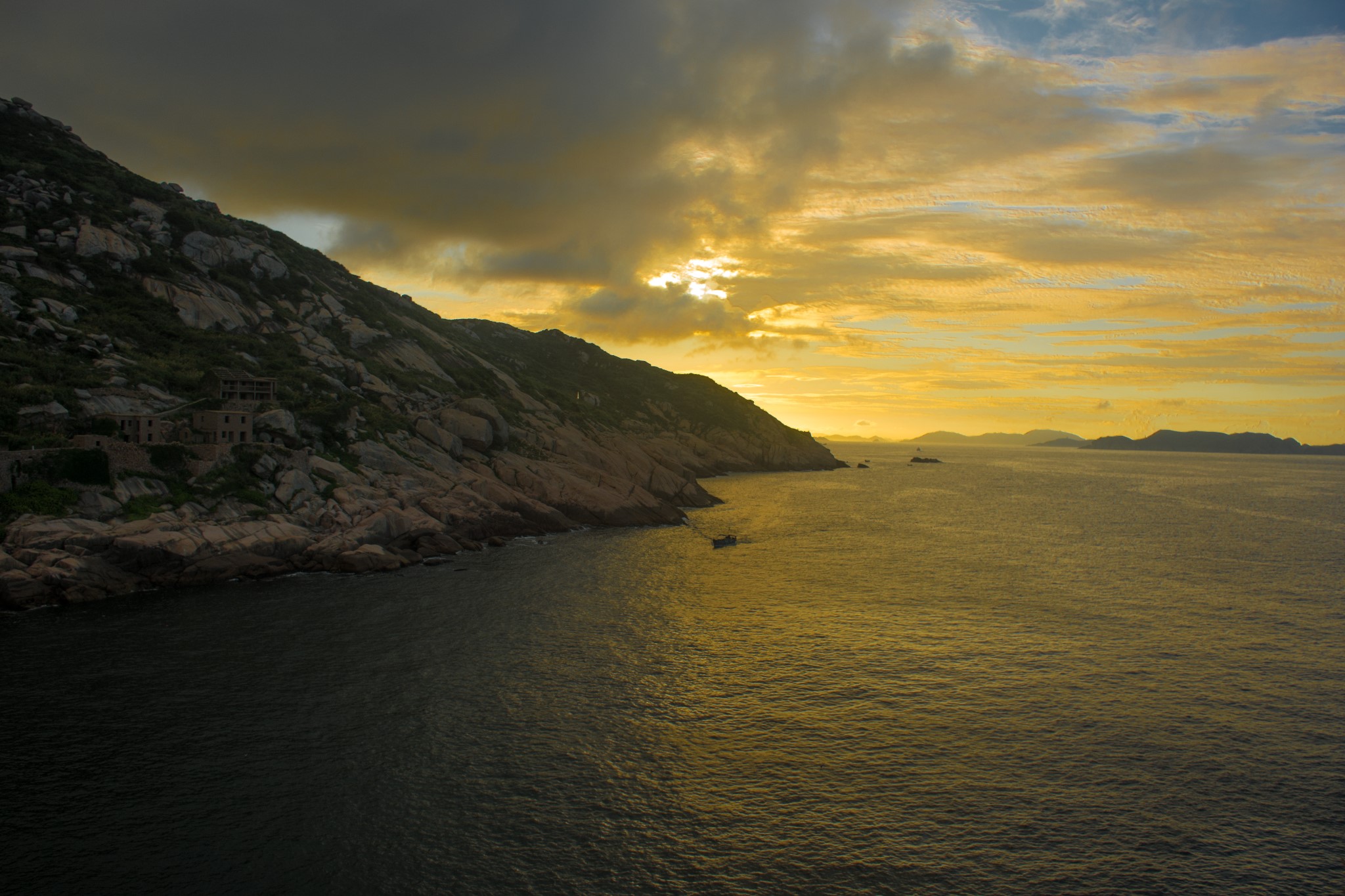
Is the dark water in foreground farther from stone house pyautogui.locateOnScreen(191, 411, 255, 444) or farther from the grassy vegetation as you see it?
the grassy vegetation

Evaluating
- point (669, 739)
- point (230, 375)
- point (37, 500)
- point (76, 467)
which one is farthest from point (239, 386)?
point (669, 739)

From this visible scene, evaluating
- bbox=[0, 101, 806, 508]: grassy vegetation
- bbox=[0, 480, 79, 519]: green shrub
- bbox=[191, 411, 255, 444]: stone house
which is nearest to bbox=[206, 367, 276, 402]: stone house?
bbox=[0, 101, 806, 508]: grassy vegetation

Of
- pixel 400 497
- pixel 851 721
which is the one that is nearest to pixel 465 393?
pixel 400 497

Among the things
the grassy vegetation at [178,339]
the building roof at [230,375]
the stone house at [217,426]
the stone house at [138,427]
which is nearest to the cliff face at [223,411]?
the grassy vegetation at [178,339]

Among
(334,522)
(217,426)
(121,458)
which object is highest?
(217,426)

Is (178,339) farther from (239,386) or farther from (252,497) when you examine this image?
(252,497)

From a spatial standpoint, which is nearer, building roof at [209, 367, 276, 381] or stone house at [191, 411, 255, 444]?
stone house at [191, 411, 255, 444]

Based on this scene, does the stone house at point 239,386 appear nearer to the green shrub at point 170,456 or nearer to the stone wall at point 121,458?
the stone wall at point 121,458
